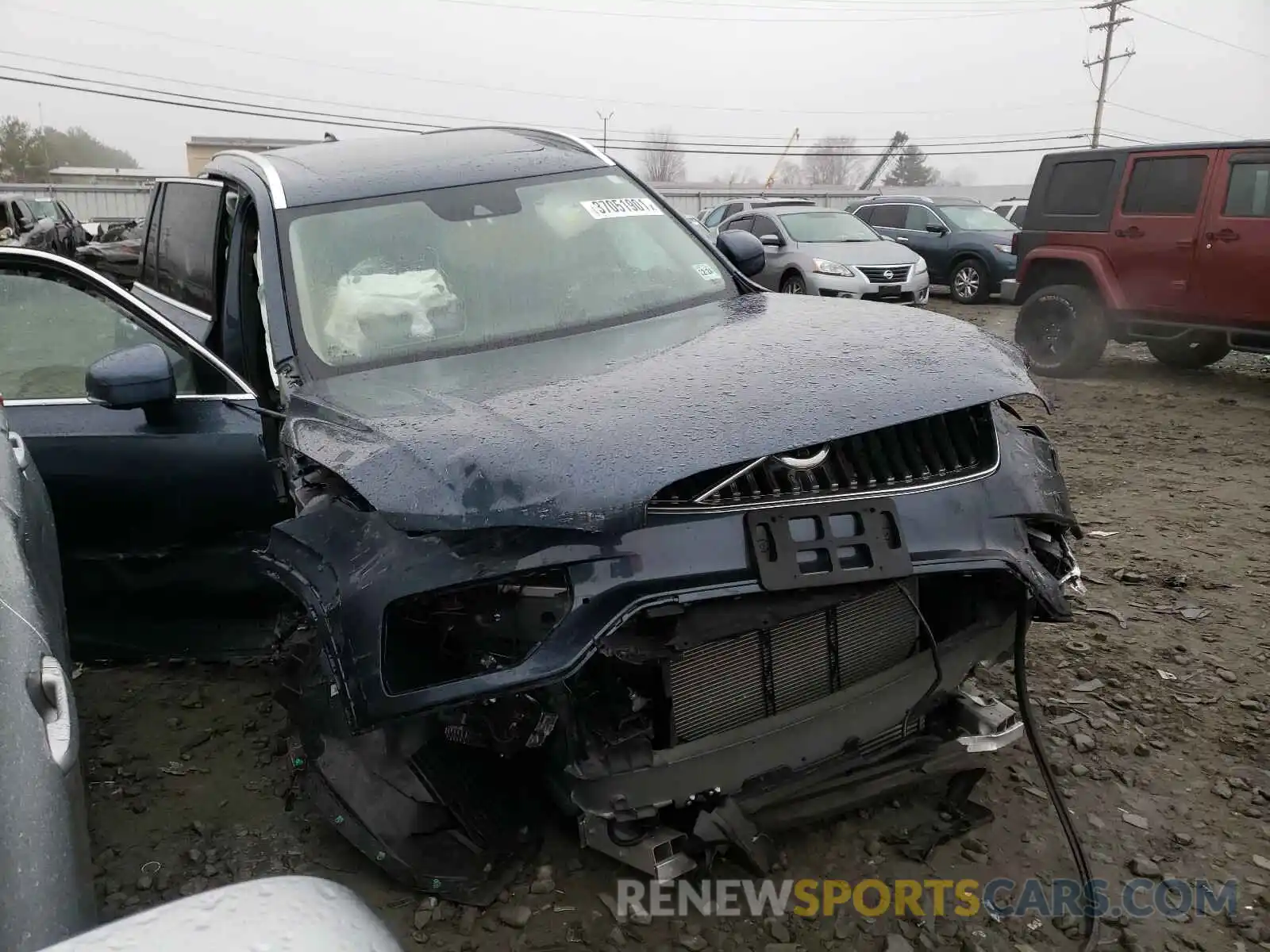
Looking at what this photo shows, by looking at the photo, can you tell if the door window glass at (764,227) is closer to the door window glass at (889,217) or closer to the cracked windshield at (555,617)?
the door window glass at (889,217)

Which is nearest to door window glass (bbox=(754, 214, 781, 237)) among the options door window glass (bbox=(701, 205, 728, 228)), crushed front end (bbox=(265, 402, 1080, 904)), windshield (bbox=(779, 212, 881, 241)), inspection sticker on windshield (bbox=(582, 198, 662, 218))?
windshield (bbox=(779, 212, 881, 241))

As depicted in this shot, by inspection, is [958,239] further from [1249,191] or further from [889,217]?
[1249,191]

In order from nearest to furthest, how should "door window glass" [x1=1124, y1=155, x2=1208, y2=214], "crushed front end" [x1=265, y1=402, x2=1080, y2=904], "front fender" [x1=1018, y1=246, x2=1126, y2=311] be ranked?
1. "crushed front end" [x1=265, y1=402, x2=1080, y2=904]
2. "door window glass" [x1=1124, y1=155, x2=1208, y2=214]
3. "front fender" [x1=1018, y1=246, x2=1126, y2=311]

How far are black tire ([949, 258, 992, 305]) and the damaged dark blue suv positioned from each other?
12778mm

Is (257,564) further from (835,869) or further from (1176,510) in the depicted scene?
(1176,510)

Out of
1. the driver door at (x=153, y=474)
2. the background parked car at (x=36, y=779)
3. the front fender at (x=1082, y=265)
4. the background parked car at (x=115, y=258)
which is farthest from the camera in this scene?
the front fender at (x=1082, y=265)

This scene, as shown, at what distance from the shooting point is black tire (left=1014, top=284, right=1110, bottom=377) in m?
8.86

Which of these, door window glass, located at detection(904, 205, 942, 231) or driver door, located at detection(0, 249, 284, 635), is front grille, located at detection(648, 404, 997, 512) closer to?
driver door, located at detection(0, 249, 284, 635)

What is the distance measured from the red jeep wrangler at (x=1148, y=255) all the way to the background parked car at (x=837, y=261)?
3026 millimetres

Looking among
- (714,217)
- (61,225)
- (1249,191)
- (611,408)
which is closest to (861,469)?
(611,408)

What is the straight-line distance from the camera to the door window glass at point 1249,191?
7730mm

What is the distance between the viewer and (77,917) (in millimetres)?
1337

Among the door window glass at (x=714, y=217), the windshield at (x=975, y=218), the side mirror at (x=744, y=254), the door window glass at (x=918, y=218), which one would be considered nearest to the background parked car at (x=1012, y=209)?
the windshield at (x=975, y=218)

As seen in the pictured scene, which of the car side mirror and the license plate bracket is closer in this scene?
the license plate bracket
